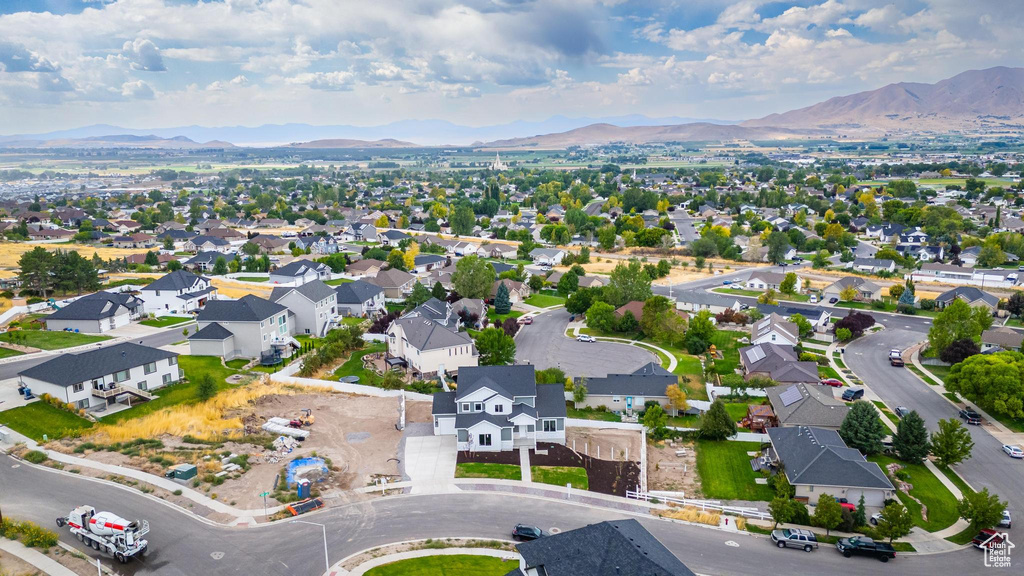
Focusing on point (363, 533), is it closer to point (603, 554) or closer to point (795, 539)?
point (603, 554)

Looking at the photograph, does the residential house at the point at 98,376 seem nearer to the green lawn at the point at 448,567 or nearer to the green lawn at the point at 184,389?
the green lawn at the point at 184,389

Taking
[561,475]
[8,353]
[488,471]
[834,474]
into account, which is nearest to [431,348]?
[488,471]

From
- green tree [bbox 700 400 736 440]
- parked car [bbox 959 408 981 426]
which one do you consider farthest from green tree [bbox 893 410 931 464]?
green tree [bbox 700 400 736 440]

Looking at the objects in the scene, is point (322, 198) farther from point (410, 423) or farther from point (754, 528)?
point (754, 528)

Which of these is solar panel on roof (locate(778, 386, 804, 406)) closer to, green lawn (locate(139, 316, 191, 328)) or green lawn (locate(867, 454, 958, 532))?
green lawn (locate(867, 454, 958, 532))

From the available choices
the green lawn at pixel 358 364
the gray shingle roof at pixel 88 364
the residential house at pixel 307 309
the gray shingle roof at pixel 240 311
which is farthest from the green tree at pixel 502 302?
the gray shingle roof at pixel 88 364

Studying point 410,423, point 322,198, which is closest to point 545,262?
point 410,423
